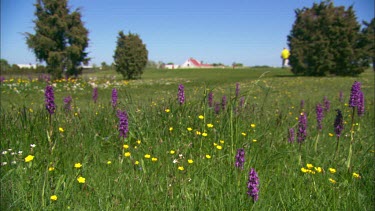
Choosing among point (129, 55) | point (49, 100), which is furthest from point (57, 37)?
point (49, 100)

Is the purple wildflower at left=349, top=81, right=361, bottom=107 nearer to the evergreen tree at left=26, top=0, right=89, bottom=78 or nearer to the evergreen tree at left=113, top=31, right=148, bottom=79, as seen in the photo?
the evergreen tree at left=26, top=0, right=89, bottom=78

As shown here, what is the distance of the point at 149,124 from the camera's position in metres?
4.28

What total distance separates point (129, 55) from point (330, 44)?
27.4 m

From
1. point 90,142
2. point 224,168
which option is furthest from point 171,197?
point 90,142

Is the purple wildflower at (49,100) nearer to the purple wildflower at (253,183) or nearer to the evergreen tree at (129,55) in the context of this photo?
the purple wildflower at (253,183)

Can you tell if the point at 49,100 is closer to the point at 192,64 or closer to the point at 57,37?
the point at 57,37

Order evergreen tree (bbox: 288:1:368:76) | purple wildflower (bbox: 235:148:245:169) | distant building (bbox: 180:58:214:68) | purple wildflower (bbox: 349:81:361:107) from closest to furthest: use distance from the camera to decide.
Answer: purple wildflower (bbox: 235:148:245:169) → purple wildflower (bbox: 349:81:361:107) → evergreen tree (bbox: 288:1:368:76) → distant building (bbox: 180:58:214:68)

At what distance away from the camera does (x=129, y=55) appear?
39406 mm

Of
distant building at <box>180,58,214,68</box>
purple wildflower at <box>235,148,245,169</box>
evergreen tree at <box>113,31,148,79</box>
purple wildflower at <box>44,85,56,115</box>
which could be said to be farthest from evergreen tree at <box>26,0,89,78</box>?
distant building at <box>180,58,214,68</box>

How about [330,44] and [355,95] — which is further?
[330,44]

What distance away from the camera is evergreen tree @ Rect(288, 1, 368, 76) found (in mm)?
38375

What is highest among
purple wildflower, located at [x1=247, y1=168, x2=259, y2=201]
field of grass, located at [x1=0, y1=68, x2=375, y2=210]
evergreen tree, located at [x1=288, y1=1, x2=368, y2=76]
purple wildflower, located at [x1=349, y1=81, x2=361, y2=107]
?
evergreen tree, located at [x1=288, y1=1, x2=368, y2=76]

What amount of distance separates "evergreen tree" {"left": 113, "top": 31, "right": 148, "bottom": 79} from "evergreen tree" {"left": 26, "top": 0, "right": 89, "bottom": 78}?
5585mm

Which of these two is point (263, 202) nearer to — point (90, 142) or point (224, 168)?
point (224, 168)
